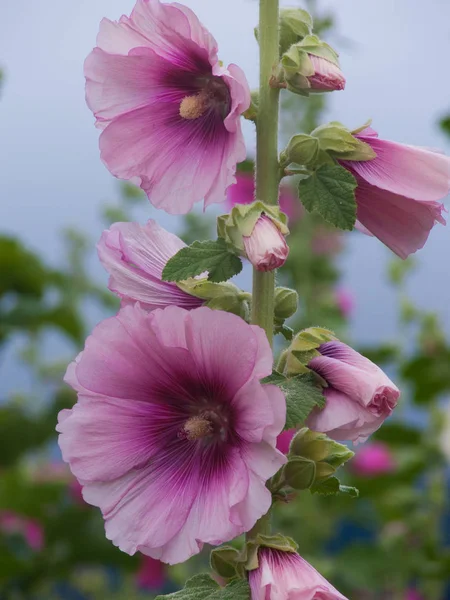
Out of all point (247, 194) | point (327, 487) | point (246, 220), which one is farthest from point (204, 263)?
point (247, 194)

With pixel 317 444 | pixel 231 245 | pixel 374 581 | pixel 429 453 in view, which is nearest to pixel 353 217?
pixel 231 245

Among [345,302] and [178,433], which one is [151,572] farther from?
[178,433]

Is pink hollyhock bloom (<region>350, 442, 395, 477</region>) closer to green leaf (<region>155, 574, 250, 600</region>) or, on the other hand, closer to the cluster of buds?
green leaf (<region>155, 574, 250, 600</region>)

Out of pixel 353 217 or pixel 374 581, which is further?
pixel 374 581

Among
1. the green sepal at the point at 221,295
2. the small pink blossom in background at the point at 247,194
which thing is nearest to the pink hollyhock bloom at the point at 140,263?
the green sepal at the point at 221,295

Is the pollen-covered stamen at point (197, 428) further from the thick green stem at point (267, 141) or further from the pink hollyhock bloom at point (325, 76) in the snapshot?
the pink hollyhock bloom at point (325, 76)

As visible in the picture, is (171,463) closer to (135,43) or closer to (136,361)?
(136,361)
